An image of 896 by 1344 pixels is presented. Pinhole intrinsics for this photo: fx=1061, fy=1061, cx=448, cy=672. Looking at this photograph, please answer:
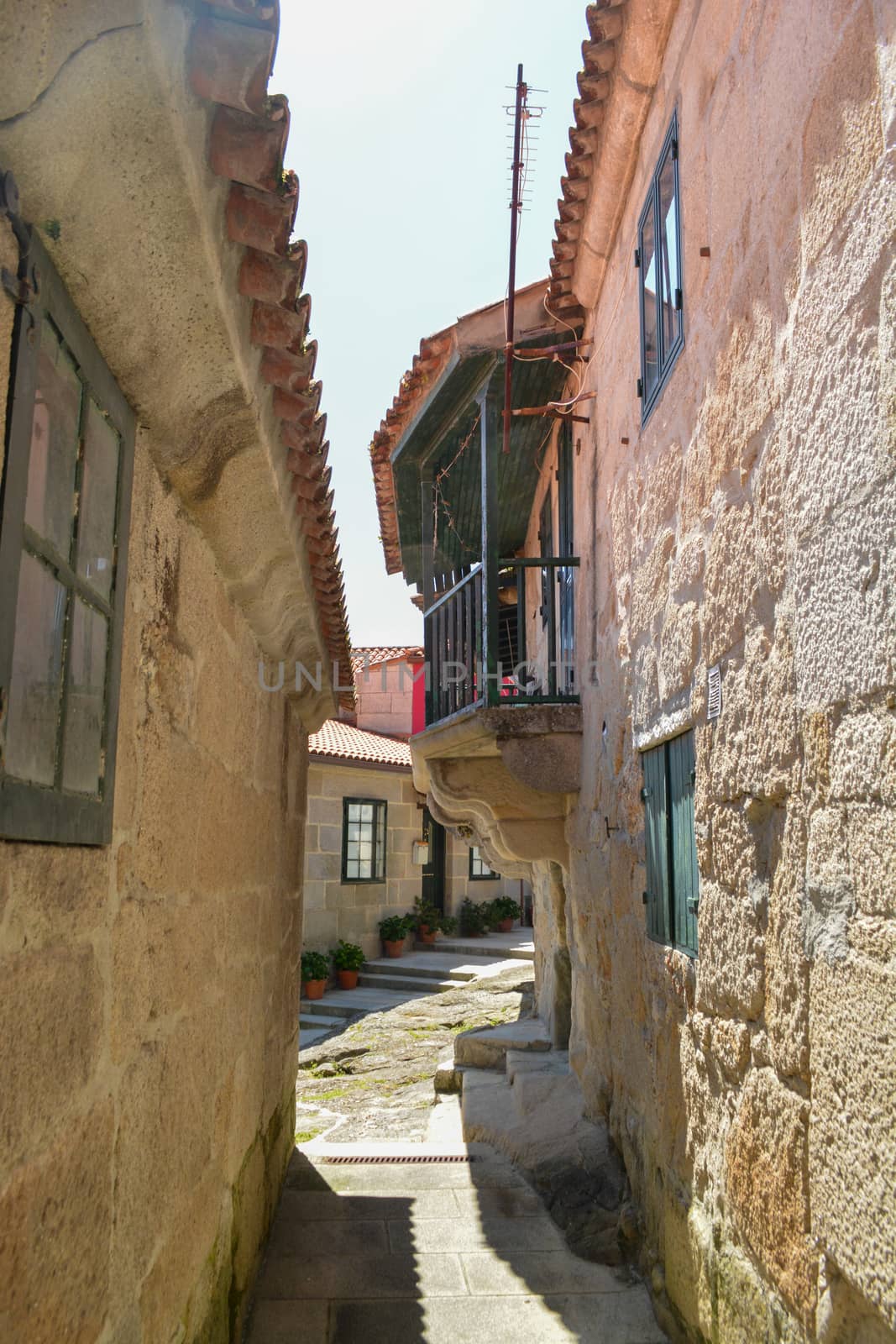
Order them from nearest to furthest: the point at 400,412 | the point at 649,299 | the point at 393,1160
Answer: the point at 649,299, the point at 393,1160, the point at 400,412

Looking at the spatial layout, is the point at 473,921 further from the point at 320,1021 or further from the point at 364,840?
the point at 320,1021

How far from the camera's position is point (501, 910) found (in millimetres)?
18844

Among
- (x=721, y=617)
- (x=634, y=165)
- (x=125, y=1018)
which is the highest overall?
(x=634, y=165)

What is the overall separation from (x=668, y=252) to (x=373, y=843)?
41.9 feet

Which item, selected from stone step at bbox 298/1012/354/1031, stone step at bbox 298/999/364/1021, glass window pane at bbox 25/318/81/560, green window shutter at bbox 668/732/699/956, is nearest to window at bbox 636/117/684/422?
green window shutter at bbox 668/732/699/956

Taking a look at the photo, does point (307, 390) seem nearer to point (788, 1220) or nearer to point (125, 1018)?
point (125, 1018)

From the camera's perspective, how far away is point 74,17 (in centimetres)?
143

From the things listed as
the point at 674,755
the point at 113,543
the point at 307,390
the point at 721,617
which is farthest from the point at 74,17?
the point at 674,755

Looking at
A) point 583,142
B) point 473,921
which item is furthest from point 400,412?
point 473,921

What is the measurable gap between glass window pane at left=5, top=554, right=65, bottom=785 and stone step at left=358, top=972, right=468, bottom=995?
12.2m

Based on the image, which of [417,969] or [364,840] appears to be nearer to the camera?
[417,969]

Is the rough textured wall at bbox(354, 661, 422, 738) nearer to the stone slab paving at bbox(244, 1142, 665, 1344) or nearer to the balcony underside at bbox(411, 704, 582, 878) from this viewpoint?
the balcony underside at bbox(411, 704, 582, 878)

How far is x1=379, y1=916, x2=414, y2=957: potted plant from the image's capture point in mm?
15484

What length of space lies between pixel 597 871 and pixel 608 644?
120 centimetres
